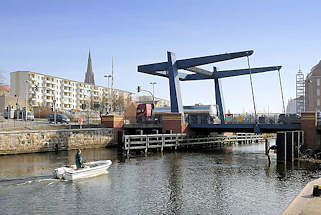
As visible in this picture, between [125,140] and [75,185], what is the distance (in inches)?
563

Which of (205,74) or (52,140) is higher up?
(205,74)

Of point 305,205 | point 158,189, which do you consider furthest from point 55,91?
point 305,205

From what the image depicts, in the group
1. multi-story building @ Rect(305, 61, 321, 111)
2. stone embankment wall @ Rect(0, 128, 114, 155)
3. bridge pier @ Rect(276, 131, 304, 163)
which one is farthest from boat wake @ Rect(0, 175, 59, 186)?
multi-story building @ Rect(305, 61, 321, 111)

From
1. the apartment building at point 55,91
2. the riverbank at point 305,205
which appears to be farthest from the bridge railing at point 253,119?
the apartment building at point 55,91

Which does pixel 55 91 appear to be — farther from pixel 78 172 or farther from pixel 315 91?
pixel 78 172

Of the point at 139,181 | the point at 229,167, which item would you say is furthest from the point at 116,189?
the point at 229,167

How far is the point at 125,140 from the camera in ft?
107

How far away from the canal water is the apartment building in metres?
74.7

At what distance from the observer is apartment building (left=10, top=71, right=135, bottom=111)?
4186 inches

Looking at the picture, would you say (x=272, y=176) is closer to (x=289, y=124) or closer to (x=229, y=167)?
(x=229, y=167)

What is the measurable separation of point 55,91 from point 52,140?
8584 cm

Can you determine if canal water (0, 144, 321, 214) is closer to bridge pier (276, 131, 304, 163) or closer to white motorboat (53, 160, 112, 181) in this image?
white motorboat (53, 160, 112, 181)

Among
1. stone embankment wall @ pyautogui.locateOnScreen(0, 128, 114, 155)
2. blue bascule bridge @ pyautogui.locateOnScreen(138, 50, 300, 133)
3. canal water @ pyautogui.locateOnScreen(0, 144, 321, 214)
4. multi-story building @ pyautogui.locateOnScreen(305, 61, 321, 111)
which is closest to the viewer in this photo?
canal water @ pyautogui.locateOnScreen(0, 144, 321, 214)

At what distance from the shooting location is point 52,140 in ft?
119
